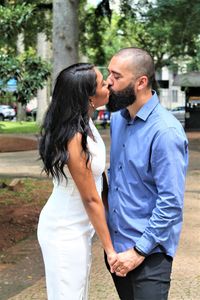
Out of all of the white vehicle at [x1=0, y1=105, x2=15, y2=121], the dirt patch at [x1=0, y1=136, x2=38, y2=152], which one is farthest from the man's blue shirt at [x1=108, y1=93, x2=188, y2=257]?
the white vehicle at [x1=0, y1=105, x2=15, y2=121]

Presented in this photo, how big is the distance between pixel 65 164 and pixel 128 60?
56 centimetres

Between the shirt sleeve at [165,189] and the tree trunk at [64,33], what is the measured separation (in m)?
8.22

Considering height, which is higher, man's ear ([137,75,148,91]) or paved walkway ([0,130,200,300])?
man's ear ([137,75,148,91])

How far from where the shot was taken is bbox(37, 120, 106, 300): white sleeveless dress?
266cm

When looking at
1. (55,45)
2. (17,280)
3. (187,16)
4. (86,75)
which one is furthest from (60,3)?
(86,75)

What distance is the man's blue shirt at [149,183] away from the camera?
2.43 m

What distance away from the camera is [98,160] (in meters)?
2.63

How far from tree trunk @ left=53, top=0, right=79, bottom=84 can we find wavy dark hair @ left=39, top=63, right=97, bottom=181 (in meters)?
7.99

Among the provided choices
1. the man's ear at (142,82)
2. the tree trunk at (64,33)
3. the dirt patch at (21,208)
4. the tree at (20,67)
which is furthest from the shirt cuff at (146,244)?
the tree trunk at (64,33)

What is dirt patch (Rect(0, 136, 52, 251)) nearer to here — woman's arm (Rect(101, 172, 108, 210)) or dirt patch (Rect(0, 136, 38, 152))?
woman's arm (Rect(101, 172, 108, 210))

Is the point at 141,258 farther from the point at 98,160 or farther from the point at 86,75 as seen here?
the point at 86,75

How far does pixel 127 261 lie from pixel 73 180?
0.46 m

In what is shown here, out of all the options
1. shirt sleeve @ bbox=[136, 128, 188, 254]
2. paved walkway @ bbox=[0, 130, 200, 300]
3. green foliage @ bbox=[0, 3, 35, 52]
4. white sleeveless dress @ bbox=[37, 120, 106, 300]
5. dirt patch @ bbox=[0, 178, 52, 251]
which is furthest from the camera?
green foliage @ bbox=[0, 3, 35, 52]

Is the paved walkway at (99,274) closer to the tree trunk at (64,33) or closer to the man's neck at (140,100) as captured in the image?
the man's neck at (140,100)
